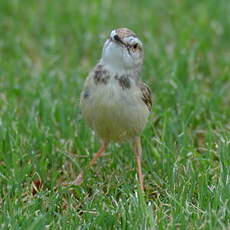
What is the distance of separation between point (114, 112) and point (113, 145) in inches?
27.8

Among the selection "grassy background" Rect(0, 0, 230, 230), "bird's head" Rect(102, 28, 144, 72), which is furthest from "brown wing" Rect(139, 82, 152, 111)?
"grassy background" Rect(0, 0, 230, 230)

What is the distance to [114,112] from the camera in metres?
4.62

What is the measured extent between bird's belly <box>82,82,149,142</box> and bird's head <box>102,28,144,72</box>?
6.4 inches

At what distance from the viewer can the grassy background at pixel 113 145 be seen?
4129mm

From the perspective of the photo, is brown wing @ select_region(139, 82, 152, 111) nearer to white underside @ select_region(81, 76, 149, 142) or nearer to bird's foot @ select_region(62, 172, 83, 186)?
white underside @ select_region(81, 76, 149, 142)

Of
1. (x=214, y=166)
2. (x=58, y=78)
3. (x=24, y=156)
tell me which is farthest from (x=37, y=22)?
(x=214, y=166)

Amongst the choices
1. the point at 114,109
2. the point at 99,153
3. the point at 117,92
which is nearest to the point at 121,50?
the point at 117,92

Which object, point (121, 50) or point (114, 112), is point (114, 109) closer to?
point (114, 112)

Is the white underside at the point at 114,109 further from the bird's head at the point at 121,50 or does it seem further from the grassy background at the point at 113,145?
the grassy background at the point at 113,145

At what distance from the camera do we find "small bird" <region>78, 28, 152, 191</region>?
4.61m

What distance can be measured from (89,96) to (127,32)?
1.67 feet

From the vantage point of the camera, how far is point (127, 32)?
15.2ft

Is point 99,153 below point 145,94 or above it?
below

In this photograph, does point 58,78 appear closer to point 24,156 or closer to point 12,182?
point 24,156
